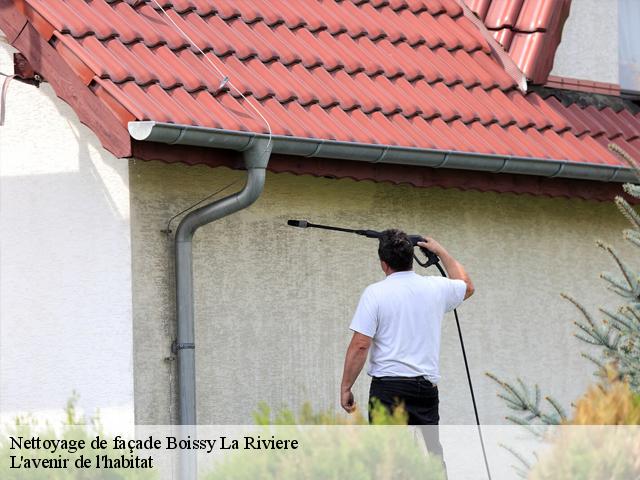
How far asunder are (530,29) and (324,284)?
2634 mm

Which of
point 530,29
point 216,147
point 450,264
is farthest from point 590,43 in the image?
point 216,147

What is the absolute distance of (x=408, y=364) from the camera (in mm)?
7227

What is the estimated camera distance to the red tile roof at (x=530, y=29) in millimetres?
9891

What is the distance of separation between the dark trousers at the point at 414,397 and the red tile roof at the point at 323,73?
4.80ft

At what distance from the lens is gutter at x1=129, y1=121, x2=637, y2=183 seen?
23.5ft

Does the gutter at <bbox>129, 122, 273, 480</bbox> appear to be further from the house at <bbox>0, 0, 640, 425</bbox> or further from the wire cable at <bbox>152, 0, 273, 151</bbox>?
the wire cable at <bbox>152, 0, 273, 151</bbox>

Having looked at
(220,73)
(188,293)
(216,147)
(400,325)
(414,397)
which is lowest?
(414,397)

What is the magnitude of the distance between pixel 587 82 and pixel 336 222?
2.84 m

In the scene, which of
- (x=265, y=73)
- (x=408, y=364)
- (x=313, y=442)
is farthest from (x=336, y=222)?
(x=313, y=442)

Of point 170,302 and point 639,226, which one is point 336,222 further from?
point 639,226

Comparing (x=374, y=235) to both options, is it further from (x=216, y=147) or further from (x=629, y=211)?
(x=629, y=211)

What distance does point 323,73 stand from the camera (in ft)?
28.4

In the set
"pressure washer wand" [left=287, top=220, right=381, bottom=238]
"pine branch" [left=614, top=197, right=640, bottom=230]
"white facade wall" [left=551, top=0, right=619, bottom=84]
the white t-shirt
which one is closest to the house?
"pressure washer wand" [left=287, top=220, right=381, bottom=238]

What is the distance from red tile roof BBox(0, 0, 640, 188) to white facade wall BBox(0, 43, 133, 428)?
569 millimetres
